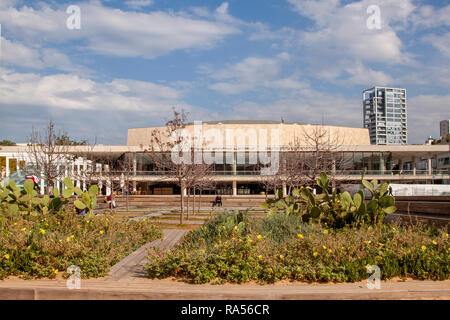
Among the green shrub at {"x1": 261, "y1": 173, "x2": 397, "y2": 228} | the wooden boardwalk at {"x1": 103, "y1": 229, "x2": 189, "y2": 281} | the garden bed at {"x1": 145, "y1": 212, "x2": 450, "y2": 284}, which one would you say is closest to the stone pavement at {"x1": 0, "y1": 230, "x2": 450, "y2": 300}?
the garden bed at {"x1": 145, "y1": 212, "x2": 450, "y2": 284}

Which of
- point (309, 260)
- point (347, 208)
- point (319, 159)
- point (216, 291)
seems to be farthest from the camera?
point (319, 159)

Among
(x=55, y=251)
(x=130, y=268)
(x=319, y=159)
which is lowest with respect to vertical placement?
(x=130, y=268)

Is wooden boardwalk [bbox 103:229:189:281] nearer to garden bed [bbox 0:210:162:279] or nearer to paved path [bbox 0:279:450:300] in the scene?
garden bed [bbox 0:210:162:279]

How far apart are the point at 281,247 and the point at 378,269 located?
1.84 meters

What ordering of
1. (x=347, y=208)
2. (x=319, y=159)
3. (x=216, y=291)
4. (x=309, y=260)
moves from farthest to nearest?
(x=319, y=159) < (x=347, y=208) < (x=309, y=260) < (x=216, y=291)

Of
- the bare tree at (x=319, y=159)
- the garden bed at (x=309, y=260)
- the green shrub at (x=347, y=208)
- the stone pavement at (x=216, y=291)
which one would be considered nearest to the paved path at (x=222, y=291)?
the stone pavement at (x=216, y=291)

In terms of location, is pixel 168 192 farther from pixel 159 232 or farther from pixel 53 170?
pixel 159 232

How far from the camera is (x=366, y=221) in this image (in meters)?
10.0

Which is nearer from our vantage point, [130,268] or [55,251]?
[55,251]

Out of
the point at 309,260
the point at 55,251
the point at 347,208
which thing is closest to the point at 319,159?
the point at 347,208

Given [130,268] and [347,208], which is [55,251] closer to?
[130,268]

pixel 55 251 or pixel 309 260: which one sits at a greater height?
pixel 55 251

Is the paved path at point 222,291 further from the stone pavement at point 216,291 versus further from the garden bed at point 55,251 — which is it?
the garden bed at point 55,251

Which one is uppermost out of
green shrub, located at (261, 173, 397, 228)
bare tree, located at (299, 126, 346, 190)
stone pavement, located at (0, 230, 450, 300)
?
bare tree, located at (299, 126, 346, 190)
